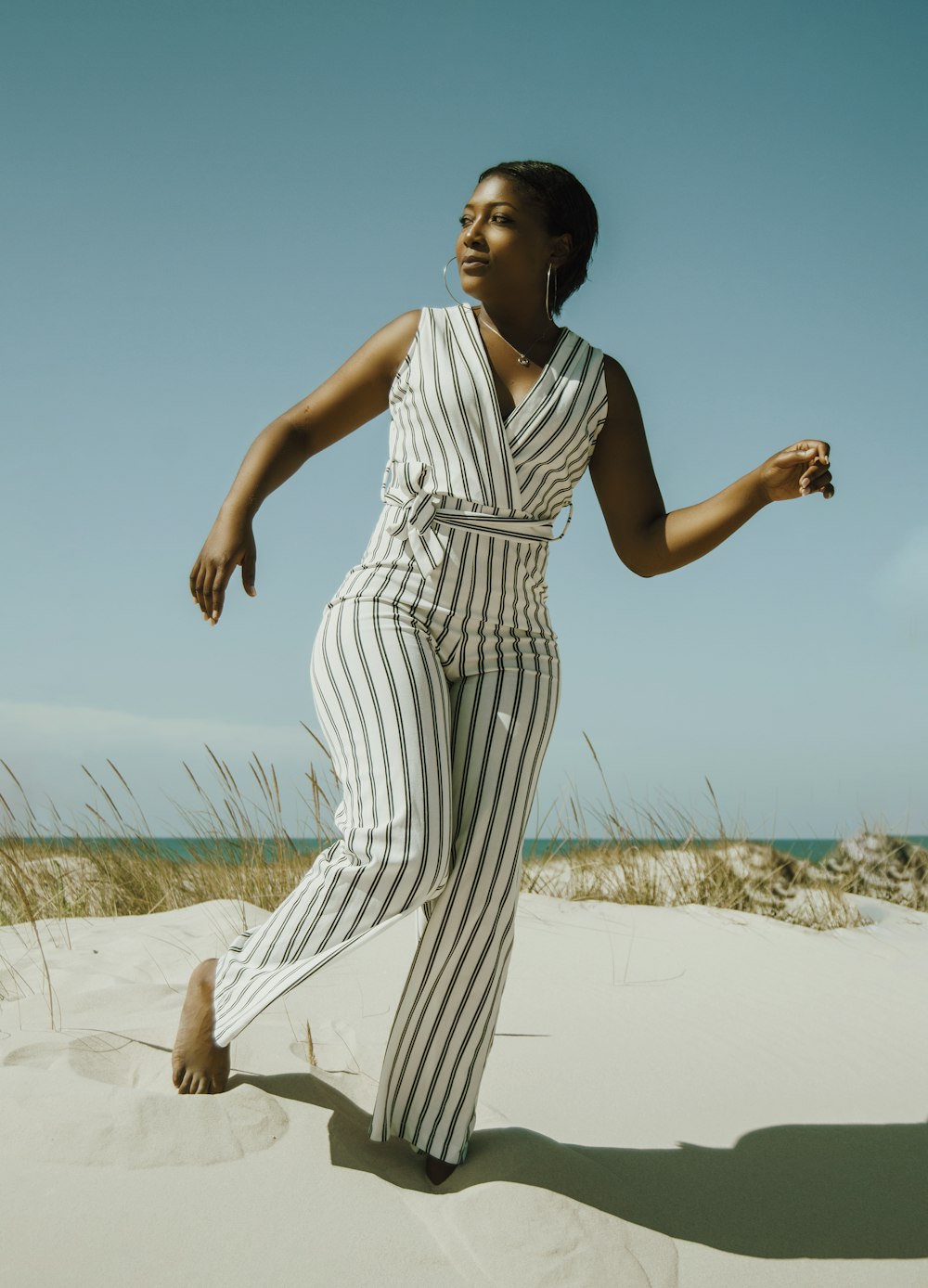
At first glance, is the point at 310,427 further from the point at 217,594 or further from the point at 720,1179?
the point at 720,1179

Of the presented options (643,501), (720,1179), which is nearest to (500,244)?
(643,501)

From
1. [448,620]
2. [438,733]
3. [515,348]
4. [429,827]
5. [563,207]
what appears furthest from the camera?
[563,207]

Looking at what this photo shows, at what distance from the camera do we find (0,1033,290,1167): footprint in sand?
195cm

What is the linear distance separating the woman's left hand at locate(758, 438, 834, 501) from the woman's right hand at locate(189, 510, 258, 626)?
1.23 meters

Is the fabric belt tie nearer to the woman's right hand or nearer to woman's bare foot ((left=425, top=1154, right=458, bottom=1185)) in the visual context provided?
the woman's right hand

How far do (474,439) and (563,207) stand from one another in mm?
829

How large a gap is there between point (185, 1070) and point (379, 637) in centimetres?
101

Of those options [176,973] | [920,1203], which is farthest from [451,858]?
[176,973]

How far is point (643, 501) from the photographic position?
265 centimetres

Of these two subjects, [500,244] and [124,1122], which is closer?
[124,1122]

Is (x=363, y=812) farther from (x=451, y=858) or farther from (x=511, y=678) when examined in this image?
(x=511, y=678)

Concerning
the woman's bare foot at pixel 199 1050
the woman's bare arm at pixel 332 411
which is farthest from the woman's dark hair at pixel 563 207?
the woman's bare foot at pixel 199 1050

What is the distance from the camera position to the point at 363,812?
78.5 inches

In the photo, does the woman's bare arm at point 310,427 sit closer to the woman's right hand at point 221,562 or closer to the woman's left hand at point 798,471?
the woman's right hand at point 221,562
